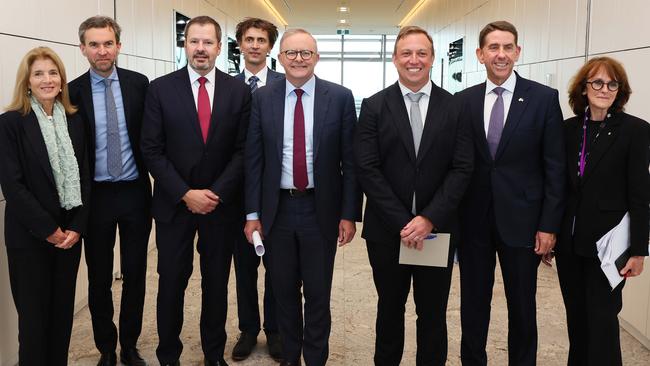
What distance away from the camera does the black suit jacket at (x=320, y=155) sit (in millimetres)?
2934

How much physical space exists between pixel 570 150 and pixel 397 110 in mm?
845

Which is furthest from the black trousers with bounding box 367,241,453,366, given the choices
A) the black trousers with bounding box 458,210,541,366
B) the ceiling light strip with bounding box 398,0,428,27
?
the ceiling light strip with bounding box 398,0,428,27

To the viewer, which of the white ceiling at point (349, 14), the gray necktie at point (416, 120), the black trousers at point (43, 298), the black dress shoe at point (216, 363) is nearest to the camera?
the gray necktie at point (416, 120)

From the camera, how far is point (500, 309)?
454 cm

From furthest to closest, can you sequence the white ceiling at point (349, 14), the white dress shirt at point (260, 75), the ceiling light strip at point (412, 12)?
the ceiling light strip at point (412, 12), the white ceiling at point (349, 14), the white dress shirt at point (260, 75)

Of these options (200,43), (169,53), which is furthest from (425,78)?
(169,53)

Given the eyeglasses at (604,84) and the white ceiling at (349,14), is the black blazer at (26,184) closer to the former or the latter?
the eyeglasses at (604,84)

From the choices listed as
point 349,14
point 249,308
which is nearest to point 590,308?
point 249,308

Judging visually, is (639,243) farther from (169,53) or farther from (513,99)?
(169,53)

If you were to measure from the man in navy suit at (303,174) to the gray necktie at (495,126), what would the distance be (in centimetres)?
68

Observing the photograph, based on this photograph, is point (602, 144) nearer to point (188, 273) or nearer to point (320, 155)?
point (320, 155)

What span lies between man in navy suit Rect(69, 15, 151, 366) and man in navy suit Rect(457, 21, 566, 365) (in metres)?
1.77

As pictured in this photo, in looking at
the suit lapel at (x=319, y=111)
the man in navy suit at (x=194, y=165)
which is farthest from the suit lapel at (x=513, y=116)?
the man in navy suit at (x=194, y=165)

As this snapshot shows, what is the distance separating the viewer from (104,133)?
3.20 metres
